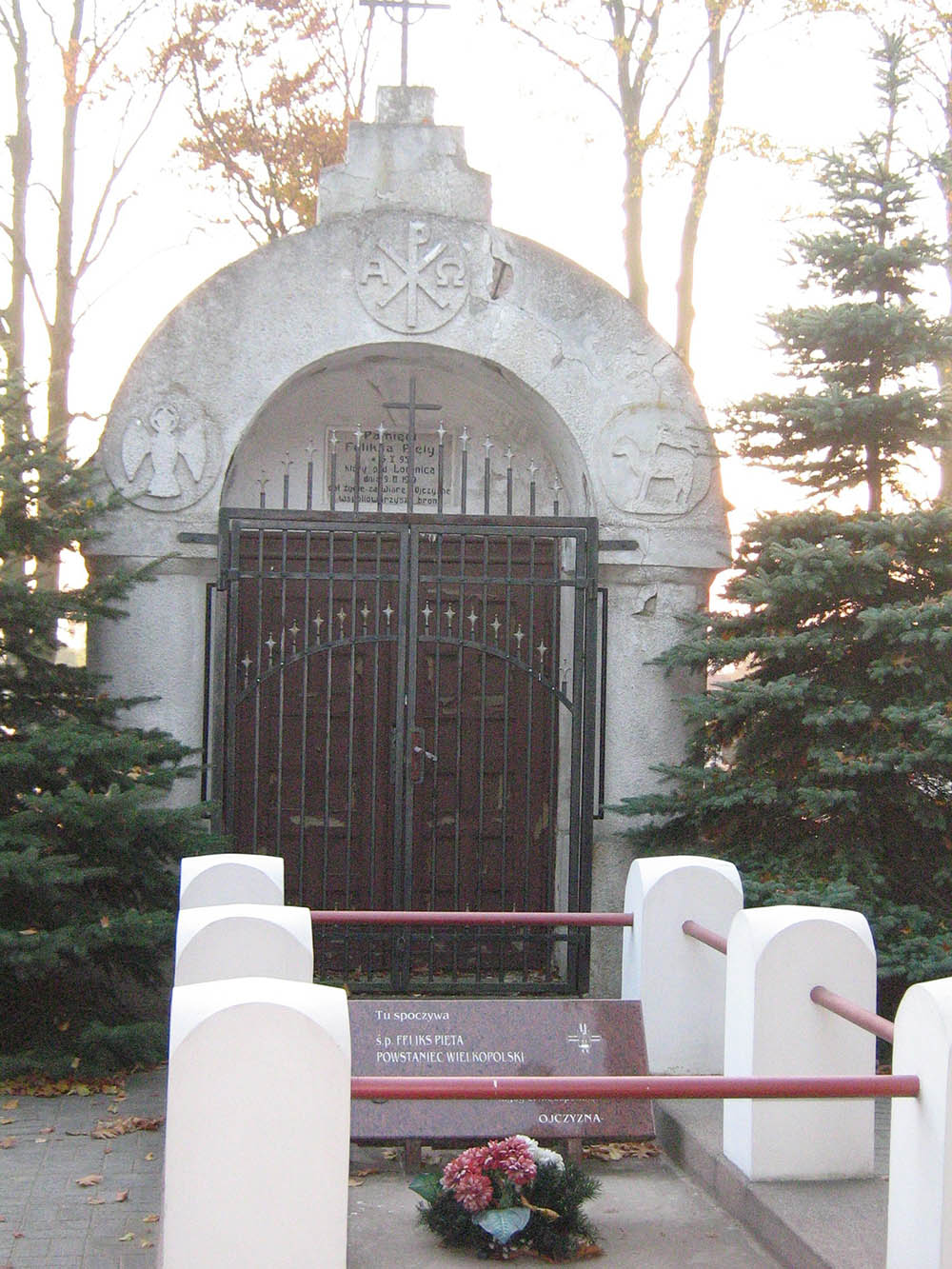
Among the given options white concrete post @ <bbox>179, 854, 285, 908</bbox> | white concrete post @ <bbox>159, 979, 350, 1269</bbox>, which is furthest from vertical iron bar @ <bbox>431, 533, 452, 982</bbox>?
white concrete post @ <bbox>159, 979, 350, 1269</bbox>

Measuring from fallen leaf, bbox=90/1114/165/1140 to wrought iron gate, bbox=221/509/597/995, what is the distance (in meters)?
2.06

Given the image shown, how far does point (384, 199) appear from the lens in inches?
321

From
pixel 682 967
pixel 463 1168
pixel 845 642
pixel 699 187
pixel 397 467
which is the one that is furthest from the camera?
pixel 699 187

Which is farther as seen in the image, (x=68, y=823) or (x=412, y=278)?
(x=412, y=278)

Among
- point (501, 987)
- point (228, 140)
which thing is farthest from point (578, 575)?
point (228, 140)

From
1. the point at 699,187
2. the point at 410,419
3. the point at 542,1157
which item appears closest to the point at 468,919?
the point at 542,1157

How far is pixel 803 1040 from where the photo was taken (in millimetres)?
4824

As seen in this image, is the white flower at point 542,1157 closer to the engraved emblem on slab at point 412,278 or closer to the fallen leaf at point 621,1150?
the fallen leaf at point 621,1150

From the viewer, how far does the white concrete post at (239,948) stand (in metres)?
4.94

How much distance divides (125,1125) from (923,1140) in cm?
346

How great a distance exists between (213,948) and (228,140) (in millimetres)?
14500

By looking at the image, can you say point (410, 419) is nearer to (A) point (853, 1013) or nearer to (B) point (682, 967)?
(B) point (682, 967)

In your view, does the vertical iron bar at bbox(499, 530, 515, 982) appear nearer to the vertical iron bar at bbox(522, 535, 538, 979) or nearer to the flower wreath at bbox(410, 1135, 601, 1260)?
the vertical iron bar at bbox(522, 535, 538, 979)

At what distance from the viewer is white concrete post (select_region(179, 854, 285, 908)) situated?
6.03m
